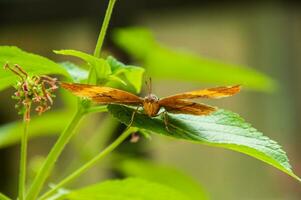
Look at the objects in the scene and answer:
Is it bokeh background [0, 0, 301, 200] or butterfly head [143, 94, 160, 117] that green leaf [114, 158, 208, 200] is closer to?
butterfly head [143, 94, 160, 117]

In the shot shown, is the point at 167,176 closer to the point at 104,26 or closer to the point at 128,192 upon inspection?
the point at 128,192

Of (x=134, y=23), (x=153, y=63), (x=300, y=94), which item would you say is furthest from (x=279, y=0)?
(x=153, y=63)

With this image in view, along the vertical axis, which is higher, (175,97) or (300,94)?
(300,94)

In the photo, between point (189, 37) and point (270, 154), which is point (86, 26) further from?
point (270, 154)

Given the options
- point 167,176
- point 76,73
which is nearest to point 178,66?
point 167,176

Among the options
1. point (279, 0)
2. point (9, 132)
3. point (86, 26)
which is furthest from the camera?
point (279, 0)

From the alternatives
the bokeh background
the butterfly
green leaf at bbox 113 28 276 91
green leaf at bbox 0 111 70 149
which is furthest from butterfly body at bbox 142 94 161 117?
the bokeh background
